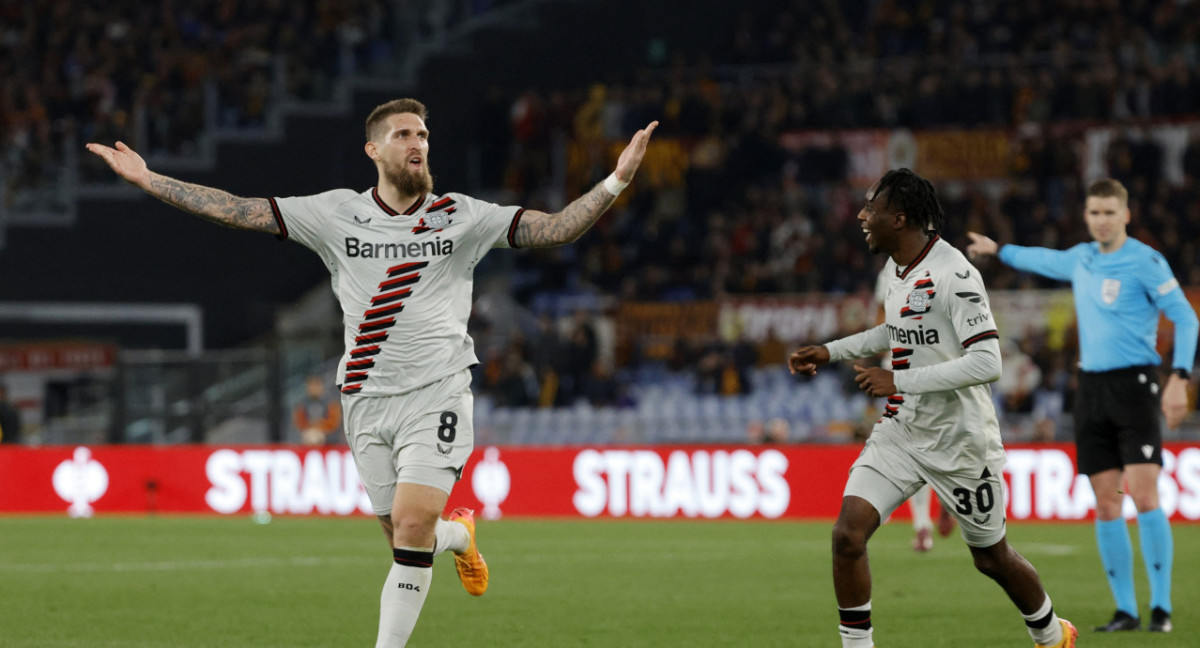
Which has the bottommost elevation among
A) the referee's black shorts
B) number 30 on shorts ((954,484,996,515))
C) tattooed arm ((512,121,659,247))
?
number 30 on shorts ((954,484,996,515))

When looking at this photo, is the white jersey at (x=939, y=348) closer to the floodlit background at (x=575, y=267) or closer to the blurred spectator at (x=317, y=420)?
the floodlit background at (x=575, y=267)

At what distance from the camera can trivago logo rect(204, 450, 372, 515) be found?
62.9 feet

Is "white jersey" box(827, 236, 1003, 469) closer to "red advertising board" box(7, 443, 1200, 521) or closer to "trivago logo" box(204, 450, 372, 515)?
"red advertising board" box(7, 443, 1200, 521)

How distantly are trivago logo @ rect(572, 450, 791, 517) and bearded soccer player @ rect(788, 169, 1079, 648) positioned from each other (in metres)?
11.3

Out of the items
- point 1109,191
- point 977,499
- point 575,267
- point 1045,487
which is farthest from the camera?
point 575,267

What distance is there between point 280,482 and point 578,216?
13.5 m

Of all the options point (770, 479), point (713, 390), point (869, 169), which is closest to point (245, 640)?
point (770, 479)

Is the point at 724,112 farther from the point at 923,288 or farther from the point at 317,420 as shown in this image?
the point at 923,288

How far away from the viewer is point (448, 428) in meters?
6.81

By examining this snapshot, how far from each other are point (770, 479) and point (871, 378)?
11900 mm

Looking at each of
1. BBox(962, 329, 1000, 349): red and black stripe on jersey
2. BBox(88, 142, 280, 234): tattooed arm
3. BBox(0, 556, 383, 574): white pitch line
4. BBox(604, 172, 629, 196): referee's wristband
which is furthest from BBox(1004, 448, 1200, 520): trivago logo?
BBox(88, 142, 280, 234): tattooed arm

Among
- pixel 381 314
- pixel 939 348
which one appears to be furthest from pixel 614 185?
pixel 939 348

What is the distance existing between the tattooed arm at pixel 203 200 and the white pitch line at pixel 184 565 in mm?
6178

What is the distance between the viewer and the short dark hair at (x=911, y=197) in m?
6.84
